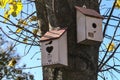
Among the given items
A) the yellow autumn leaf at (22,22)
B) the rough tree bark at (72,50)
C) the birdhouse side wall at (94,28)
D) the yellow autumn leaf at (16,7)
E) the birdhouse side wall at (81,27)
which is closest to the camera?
the rough tree bark at (72,50)

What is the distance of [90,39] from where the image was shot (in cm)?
318

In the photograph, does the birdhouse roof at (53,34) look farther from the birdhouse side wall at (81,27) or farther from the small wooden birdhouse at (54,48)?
the birdhouse side wall at (81,27)

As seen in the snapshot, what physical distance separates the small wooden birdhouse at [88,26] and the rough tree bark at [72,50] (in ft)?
0.12

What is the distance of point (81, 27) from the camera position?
126 inches

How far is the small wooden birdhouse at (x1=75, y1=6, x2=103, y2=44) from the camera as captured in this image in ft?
10.4

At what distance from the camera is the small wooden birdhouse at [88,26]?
10.4ft

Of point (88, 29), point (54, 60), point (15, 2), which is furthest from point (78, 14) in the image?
point (15, 2)

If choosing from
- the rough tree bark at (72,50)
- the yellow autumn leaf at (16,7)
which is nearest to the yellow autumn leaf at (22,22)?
the yellow autumn leaf at (16,7)

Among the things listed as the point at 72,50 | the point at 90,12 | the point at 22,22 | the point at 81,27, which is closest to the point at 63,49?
the point at 72,50

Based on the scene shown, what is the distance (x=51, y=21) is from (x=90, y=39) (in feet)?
1.00

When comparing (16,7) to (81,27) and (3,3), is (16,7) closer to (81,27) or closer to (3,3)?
(3,3)

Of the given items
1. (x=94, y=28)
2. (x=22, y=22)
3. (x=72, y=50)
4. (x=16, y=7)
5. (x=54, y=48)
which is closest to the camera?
(x=72, y=50)

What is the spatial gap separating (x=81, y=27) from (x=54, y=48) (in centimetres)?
24

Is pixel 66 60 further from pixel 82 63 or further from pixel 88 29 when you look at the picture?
pixel 88 29
